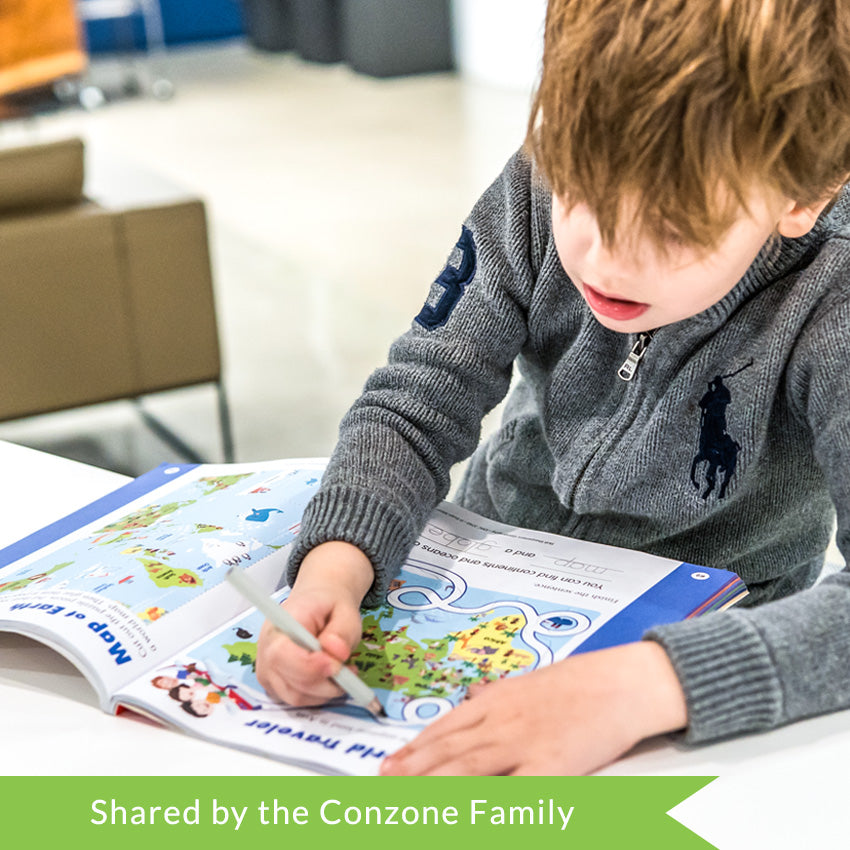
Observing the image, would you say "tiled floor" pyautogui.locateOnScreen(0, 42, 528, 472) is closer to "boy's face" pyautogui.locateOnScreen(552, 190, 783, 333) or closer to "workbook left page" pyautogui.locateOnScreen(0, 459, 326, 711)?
"workbook left page" pyautogui.locateOnScreen(0, 459, 326, 711)

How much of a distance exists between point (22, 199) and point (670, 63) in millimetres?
1827

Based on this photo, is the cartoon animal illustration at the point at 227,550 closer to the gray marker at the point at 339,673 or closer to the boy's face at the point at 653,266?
the gray marker at the point at 339,673

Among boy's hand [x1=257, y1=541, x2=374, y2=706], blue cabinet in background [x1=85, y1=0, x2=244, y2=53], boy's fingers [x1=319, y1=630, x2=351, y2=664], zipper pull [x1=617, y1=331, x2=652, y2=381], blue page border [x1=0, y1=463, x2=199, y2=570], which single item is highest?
zipper pull [x1=617, y1=331, x2=652, y2=381]

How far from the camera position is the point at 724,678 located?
22.7 inches

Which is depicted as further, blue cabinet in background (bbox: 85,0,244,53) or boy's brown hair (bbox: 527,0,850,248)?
blue cabinet in background (bbox: 85,0,244,53)

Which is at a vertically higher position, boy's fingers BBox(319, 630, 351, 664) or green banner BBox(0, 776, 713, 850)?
boy's fingers BBox(319, 630, 351, 664)

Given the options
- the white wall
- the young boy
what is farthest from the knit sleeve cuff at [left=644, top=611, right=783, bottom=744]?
the white wall

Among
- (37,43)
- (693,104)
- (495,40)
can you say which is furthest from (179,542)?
(495,40)

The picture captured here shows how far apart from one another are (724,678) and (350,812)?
0.62 feet

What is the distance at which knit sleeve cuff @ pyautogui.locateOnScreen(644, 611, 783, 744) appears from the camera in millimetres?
572

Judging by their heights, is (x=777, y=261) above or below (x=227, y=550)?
above

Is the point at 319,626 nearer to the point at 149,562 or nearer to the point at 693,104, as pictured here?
the point at 149,562

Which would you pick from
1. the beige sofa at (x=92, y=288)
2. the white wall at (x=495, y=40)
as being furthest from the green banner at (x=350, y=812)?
the white wall at (x=495, y=40)

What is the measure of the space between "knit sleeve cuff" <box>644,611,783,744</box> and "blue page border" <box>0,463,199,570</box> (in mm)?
416
